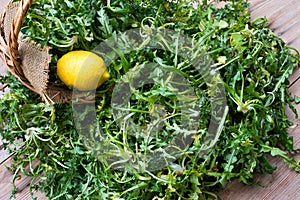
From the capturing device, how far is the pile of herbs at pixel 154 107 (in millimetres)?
827

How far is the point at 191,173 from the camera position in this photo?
2.66 ft

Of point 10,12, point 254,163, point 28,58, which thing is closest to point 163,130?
point 254,163

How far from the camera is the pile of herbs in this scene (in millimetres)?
827

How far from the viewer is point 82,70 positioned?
2.84 ft

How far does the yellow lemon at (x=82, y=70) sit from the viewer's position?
2.85 feet

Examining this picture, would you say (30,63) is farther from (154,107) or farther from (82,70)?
(154,107)

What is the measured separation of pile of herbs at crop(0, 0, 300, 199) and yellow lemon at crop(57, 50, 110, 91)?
0.07 feet

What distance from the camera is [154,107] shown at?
85 cm

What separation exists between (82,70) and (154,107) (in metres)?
0.16

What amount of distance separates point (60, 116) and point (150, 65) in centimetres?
22

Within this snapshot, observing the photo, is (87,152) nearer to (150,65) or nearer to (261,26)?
(150,65)

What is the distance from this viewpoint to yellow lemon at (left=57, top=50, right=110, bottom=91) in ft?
2.85

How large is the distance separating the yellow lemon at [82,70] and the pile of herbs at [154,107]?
2cm

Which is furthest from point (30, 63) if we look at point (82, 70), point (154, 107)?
point (154, 107)
